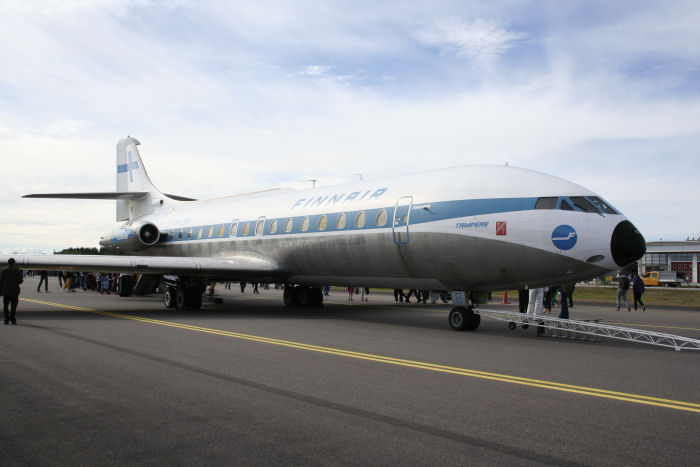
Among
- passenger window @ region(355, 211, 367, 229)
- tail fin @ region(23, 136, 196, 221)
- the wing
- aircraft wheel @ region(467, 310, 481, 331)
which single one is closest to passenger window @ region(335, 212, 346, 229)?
passenger window @ region(355, 211, 367, 229)

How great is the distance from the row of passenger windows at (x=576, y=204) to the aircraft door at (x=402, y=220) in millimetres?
3113

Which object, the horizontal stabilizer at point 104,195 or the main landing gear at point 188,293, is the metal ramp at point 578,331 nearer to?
the main landing gear at point 188,293

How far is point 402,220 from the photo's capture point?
44.9ft

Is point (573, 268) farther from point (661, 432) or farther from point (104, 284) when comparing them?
point (104, 284)

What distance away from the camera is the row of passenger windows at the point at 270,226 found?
48.6 ft

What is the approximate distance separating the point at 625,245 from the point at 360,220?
6.42 m

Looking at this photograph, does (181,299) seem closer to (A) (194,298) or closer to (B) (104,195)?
(A) (194,298)

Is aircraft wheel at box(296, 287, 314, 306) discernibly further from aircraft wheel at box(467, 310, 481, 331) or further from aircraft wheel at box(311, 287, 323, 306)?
aircraft wheel at box(467, 310, 481, 331)

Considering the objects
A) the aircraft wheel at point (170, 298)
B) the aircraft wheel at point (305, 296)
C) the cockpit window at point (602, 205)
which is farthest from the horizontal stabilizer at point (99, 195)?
the cockpit window at point (602, 205)

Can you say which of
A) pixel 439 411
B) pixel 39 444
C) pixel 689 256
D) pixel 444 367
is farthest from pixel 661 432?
pixel 689 256

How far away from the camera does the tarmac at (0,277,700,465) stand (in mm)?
4316

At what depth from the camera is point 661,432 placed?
16.1 ft

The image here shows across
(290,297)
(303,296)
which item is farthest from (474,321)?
(290,297)

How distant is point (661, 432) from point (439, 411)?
1900mm
